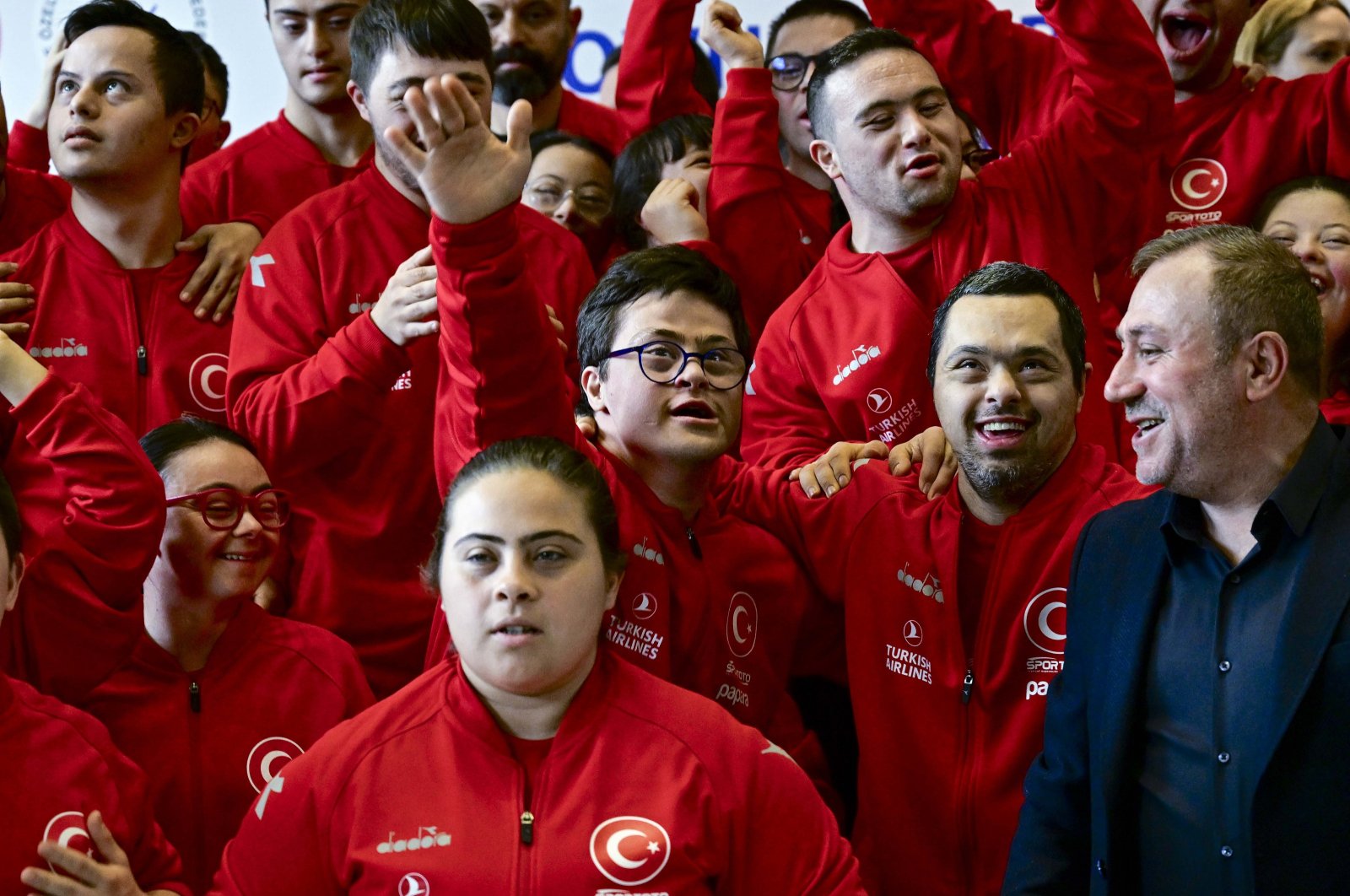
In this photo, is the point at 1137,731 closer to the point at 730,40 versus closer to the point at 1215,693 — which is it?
the point at 1215,693

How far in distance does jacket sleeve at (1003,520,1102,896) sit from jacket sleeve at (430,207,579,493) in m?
0.91

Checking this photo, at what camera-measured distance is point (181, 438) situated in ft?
10.1

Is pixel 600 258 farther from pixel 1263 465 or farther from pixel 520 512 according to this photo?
pixel 1263 465

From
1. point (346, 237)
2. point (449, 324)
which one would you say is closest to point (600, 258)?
point (346, 237)

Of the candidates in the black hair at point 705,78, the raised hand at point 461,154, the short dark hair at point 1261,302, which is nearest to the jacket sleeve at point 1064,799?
the short dark hair at point 1261,302

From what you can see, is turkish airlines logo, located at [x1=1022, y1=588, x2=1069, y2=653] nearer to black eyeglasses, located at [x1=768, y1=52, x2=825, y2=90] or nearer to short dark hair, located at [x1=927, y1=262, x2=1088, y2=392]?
short dark hair, located at [x1=927, y1=262, x2=1088, y2=392]

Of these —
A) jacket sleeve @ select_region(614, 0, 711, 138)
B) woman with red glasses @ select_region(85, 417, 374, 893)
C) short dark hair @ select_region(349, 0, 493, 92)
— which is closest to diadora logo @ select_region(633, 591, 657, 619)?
woman with red glasses @ select_region(85, 417, 374, 893)

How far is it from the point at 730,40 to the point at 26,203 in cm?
174

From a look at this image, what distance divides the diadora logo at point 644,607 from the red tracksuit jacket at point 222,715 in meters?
0.56

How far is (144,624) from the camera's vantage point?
2984 millimetres

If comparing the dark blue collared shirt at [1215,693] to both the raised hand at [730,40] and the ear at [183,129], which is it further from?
the ear at [183,129]

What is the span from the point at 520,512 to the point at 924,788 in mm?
938

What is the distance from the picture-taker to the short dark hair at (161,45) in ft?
11.9

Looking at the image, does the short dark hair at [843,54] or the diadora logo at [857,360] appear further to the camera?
the short dark hair at [843,54]
